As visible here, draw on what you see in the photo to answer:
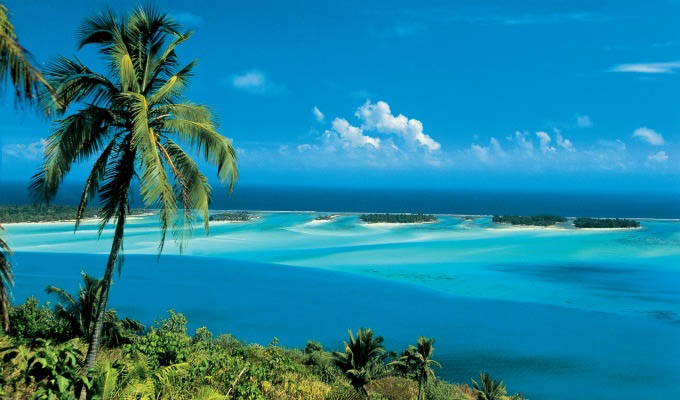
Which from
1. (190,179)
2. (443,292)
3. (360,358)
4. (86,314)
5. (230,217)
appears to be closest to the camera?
(190,179)

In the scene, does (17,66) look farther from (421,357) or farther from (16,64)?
(421,357)

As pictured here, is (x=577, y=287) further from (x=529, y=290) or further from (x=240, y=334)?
(x=240, y=334)

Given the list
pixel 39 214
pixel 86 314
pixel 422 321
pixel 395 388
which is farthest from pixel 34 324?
pixel 39 214

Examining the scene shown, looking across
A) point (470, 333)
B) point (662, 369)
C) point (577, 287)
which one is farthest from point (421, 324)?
point (577, 287)

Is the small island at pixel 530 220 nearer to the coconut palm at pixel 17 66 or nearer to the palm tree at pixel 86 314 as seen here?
the palm tree at pixel 86 314

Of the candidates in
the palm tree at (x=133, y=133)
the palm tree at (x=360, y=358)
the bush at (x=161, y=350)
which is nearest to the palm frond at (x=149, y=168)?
the palm tree at (x=133, y=133)
